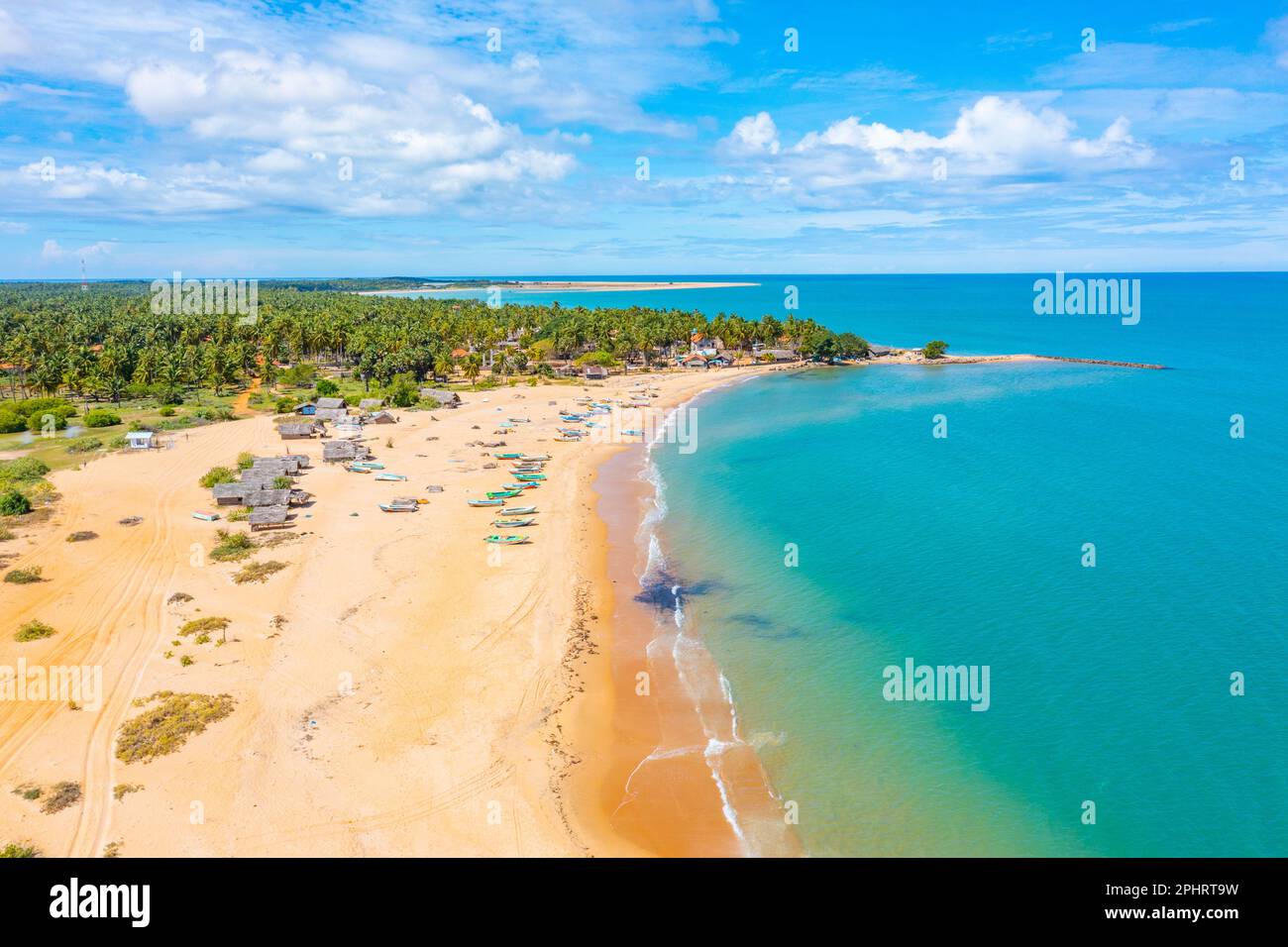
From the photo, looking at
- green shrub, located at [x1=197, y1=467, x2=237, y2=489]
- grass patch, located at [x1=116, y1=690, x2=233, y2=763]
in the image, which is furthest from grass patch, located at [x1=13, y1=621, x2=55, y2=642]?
green shrub, located at [x1=197, y1=467, x2=237, y2=489]

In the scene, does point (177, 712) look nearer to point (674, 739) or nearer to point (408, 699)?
point (408, 699)

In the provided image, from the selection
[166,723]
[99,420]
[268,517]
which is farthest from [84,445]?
[166,723]

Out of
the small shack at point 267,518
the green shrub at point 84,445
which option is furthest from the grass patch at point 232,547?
the green shrub at point 84,445

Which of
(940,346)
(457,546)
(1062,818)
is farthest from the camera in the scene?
(940,346)

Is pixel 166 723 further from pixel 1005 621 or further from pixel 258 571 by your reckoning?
pixel 1005 621

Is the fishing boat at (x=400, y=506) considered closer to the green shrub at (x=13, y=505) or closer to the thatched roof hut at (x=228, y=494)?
the thatched roof hut at (x=228, y=494)

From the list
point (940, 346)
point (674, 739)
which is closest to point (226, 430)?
point (674, 739)

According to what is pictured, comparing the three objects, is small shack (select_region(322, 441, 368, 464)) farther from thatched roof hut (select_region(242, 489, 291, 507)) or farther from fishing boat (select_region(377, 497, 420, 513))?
fishing boat (select_region(377, 497, 420, 513))
